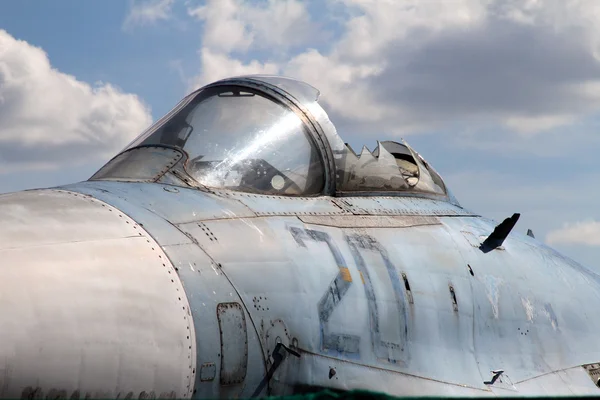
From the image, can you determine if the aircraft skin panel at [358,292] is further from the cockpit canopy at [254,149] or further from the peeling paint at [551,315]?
the peeling paint at [551,315]

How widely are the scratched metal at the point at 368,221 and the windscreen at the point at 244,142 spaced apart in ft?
1.60

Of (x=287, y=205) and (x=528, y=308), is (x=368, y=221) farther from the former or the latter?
(x=528, y=308)

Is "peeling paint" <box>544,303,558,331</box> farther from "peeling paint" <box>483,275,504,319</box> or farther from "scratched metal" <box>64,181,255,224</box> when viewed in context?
"scratched metal" <box>64,181,255,224</box>

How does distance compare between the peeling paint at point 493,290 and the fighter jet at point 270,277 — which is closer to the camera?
the fighter jet at point 270,277

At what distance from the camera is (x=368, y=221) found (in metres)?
8.92

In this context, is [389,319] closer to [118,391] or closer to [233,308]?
[233,308]

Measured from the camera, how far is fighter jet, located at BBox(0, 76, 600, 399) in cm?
588

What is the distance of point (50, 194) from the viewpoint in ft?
22.8

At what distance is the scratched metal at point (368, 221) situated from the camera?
835 centimetres

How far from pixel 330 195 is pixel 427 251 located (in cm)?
119

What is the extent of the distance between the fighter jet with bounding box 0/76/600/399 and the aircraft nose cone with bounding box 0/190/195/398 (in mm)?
11

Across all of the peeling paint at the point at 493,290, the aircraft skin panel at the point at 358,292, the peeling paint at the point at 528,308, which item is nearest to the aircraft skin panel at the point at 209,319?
the aircraft skin panel at the point at 358,292

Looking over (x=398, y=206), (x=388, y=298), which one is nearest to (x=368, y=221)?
(x=398, y=206)

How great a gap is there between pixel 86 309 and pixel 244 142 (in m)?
3.37
